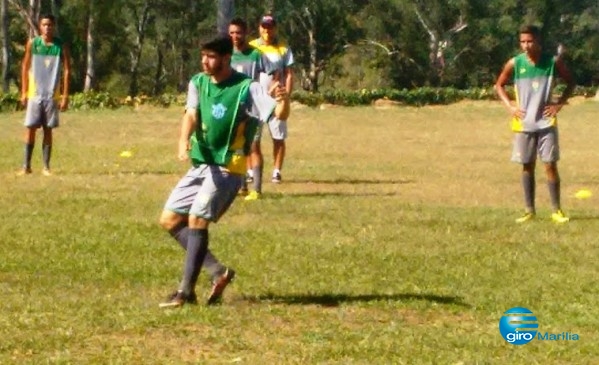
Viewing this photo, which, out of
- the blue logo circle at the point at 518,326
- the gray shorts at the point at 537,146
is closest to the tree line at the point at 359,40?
the gray shorts at the point at 537,146


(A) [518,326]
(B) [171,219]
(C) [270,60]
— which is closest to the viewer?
(A) [518,326]

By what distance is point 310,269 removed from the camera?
34.0 ft

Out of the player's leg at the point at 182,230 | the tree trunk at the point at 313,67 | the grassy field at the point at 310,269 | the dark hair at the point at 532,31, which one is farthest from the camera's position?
the tree trunk at the point at 313,67

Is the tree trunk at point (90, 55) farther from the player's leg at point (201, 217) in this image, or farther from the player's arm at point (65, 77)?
the player's leg at point (201, 217)

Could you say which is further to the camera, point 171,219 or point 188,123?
point 171,219

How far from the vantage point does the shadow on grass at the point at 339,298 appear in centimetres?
895

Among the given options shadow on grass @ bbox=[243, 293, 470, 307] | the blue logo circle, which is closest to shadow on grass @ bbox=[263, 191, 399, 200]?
shadow on grass @ bbox=[243, 293, 470, 307]

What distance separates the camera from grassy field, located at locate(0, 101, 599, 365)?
754 cm

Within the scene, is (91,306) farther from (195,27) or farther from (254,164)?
(195,27)

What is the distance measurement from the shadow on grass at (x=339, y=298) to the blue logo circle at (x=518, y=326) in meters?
0.54

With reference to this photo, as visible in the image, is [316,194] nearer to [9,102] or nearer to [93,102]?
[93,102]

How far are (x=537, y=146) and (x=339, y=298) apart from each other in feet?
15.6


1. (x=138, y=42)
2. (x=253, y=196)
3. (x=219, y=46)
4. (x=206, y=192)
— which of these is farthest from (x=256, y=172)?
(x=138, y=42)

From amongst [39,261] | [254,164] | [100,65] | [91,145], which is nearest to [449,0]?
[100,65]
